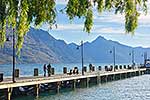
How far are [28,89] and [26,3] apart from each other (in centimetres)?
3653

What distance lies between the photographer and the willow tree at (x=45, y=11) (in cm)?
1026

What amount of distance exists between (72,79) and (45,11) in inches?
1783

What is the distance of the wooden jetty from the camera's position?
3779cm

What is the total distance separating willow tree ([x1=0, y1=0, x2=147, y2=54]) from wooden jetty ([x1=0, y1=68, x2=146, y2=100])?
2457cm

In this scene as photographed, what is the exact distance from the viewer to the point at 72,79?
55656mm

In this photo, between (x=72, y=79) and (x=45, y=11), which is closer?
(x=45, y=11)

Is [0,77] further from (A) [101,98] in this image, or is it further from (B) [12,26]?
(B) [12,26]

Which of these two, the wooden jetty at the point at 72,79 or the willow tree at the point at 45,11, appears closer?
the willow tree at the point at 45,11

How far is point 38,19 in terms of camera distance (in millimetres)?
10711

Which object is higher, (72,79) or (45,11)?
(45,11)

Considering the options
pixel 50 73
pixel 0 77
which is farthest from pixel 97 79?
pixel 0 77

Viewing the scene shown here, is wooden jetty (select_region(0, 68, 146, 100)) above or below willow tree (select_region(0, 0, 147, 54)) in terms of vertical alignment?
below

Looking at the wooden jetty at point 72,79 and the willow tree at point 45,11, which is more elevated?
the willow tree at point 45,11

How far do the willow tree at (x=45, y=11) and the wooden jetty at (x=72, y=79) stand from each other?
80.6 feet
